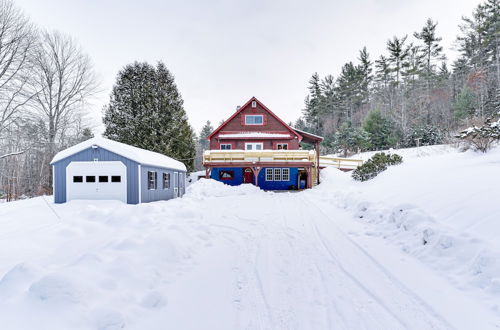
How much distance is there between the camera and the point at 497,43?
26.1m

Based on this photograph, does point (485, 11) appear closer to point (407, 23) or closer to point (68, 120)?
point (407, 23)

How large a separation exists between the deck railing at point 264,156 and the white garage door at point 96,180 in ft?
22.0

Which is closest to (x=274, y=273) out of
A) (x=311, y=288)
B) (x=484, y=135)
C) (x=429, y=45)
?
(x=311, y=288)

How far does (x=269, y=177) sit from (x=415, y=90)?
86.7 feet

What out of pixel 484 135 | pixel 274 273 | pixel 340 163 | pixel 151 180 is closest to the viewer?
pixel 274 273

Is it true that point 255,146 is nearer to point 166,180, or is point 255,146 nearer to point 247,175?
point 247,175

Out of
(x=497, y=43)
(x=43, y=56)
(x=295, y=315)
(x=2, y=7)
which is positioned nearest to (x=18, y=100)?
(x=2, y=7)

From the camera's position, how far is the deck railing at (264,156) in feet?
58.6

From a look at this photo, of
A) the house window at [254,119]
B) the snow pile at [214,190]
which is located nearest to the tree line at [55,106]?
the house window at [254,119]

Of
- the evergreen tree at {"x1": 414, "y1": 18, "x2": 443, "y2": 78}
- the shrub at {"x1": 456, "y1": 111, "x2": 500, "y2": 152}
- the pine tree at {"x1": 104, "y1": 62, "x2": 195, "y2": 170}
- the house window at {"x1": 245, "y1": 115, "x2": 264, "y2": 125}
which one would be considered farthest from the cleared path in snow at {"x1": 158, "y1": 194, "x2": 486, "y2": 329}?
the evergreen tree at {"x1": 414, "y1": 18, "x2": 443, "y2": 78}

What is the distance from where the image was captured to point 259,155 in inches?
704

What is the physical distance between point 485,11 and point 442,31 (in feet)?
27.0

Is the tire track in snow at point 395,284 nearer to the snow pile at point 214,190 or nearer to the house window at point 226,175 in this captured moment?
the snow pile at point 214,190

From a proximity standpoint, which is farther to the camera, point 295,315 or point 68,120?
point 68,120
